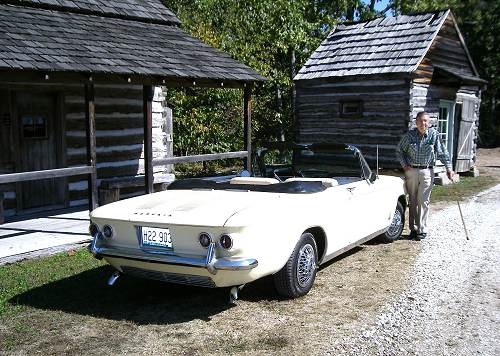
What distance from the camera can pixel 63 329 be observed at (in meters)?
4.61

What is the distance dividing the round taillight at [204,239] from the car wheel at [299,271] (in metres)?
0.90

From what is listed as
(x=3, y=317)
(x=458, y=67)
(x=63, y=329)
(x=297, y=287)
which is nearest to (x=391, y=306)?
(x=297, y=287)

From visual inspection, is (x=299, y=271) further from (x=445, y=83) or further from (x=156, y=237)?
(x=445, y=83)

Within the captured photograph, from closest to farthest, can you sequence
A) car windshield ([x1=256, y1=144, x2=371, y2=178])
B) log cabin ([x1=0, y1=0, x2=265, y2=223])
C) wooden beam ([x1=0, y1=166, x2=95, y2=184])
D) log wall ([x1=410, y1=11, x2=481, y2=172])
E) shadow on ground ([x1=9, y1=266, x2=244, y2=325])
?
A: shadow on ground ([x1=9, y1=266, x2=244, y2=325])
car windshield ([x1=256, y1=144, x2=371, y2=178])
wooden beam ([x1=0, y1=166, x2=95, y2=184])
log cabin ([x1=0, y1=0, x2=265, y2=223])
log wall ([x1=410, y1=11, x2=481, y2=172])

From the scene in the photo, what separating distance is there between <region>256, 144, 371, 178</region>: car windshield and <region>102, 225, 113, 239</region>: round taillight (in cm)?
219

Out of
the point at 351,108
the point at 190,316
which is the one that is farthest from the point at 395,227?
the point at 351,108

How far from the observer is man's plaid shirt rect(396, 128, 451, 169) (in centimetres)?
793

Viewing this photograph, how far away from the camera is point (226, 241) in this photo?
4.43 metres

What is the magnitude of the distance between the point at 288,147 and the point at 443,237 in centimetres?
313

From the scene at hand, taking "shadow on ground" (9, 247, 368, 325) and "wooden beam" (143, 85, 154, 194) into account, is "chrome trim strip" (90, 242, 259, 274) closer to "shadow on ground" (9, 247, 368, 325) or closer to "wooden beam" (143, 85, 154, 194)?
"shadow on ground" (9, 247, 368, 325)

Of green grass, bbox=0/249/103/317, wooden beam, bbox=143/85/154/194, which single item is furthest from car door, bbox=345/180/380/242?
wooden beam, bbox=143/85/154/194

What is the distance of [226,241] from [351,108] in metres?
12.4

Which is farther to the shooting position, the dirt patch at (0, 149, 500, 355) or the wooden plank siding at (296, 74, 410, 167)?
the wooden plank siding at (296, 74, 410, 167)

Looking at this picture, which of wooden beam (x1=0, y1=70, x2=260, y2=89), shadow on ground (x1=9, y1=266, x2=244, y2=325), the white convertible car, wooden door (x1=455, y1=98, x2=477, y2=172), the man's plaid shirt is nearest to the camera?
the white convertible car
